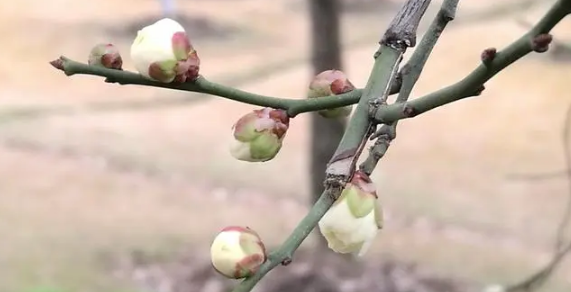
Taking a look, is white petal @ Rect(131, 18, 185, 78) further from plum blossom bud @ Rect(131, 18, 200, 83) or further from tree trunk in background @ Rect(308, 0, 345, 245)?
tree trunk in background @ Rect(308, 0, 345, 245)

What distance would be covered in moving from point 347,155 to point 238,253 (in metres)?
0.03

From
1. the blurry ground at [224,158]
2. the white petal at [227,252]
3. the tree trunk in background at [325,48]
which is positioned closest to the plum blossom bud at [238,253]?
the white petal at [227,252]

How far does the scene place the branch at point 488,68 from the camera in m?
0.16

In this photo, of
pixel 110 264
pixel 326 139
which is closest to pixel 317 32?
pixel 326 139

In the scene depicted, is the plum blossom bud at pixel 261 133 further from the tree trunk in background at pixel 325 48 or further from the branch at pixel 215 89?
the tree trunk in background at pixel 325 48

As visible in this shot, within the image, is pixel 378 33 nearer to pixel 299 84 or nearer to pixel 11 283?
pixel 299 84

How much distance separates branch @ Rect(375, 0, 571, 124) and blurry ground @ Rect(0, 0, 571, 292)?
2.80 feet

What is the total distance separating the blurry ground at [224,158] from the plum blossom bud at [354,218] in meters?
0.82

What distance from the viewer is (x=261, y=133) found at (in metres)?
0.22

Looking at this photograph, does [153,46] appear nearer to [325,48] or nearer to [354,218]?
[354,218]

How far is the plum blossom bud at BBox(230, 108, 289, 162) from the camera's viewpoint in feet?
0.72

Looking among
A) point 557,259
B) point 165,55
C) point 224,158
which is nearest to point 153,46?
point 165,55

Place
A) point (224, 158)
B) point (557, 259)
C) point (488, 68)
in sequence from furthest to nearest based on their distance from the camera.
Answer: point (224, 158), point (557, 259), point (488, 68)

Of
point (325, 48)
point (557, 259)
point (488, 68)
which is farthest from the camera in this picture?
point (325, 48)
